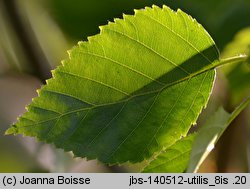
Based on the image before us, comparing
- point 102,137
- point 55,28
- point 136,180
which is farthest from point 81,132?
point 55,28

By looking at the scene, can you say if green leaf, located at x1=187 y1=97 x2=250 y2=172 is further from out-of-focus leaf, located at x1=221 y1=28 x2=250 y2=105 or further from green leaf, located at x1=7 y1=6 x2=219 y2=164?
out-of-focus leaf, located at x1=221 y1=28 x2=250 y2=105

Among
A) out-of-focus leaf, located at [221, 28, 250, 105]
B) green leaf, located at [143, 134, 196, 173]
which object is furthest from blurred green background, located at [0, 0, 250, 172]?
green leaf, located at [143, 134, 196, 173]

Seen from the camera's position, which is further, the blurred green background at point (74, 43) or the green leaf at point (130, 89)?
the blurred green background at point (74, 43)

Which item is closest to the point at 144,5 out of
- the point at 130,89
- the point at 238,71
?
the point at 238,71

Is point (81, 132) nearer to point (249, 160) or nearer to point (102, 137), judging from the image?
point (102, 137)

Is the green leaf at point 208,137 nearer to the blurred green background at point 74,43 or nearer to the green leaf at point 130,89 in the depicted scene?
the green leaf at point 130,89

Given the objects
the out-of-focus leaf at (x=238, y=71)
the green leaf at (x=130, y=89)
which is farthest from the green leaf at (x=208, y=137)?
the out-of-focus leaf at (x=238, y=71)
